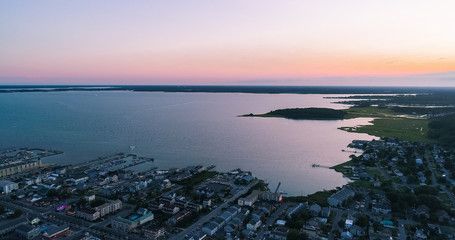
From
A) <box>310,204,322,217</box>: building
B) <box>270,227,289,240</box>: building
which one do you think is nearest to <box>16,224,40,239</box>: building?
<box>270,227,289,240</box>: building

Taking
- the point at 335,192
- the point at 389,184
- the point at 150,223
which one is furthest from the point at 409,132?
the point at 150,223

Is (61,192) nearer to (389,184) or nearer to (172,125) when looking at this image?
(389,184)

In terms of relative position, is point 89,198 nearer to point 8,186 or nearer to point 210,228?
point 8,186

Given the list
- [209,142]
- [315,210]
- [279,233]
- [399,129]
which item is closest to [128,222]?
[279,233]

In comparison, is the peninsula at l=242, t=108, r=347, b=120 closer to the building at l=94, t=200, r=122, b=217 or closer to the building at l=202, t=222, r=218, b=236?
the building at l=94, t=200, r=122, b=217

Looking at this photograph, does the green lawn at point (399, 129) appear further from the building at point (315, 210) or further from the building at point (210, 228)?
the building at point (210, 228)
